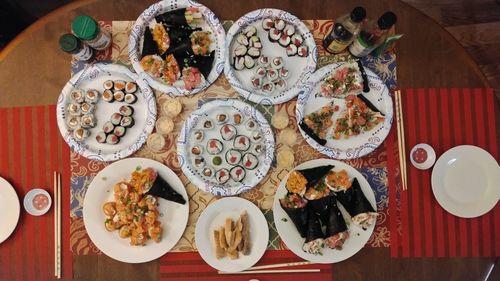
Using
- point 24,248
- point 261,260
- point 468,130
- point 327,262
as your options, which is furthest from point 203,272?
point 468,130

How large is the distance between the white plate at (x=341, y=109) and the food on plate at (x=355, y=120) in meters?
0.03

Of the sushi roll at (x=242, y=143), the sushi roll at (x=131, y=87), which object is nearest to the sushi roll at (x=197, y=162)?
the sushi roll at (x=242, y=143)

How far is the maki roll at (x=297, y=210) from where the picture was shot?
2.53 meters

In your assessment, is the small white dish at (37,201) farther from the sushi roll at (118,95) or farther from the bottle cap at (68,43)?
the bottle cap at (68,43)

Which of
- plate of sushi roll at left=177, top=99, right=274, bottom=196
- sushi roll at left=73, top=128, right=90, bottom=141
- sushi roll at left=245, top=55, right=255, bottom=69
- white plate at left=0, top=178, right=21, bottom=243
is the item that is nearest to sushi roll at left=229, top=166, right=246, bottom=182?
plate of sushi roll at left=177, top=99, right=274, bottom=196

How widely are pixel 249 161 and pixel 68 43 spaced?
4.36ft

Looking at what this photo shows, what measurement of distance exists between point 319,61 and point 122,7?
1.35m

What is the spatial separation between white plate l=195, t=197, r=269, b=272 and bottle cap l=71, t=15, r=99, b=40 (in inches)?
50.8

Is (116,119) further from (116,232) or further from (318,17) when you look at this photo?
(318,17)

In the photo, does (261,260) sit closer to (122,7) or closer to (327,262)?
(327,262)

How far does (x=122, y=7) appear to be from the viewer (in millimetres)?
2643

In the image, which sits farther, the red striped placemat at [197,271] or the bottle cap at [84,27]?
the red striped placemat at [197,271]

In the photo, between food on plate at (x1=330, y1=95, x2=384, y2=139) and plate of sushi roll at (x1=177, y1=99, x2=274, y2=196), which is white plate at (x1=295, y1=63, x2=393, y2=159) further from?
plate of sushi roll at (x1=177, y1=99, x2=274, y2=196)

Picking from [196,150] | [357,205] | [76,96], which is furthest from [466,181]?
[76,96]
